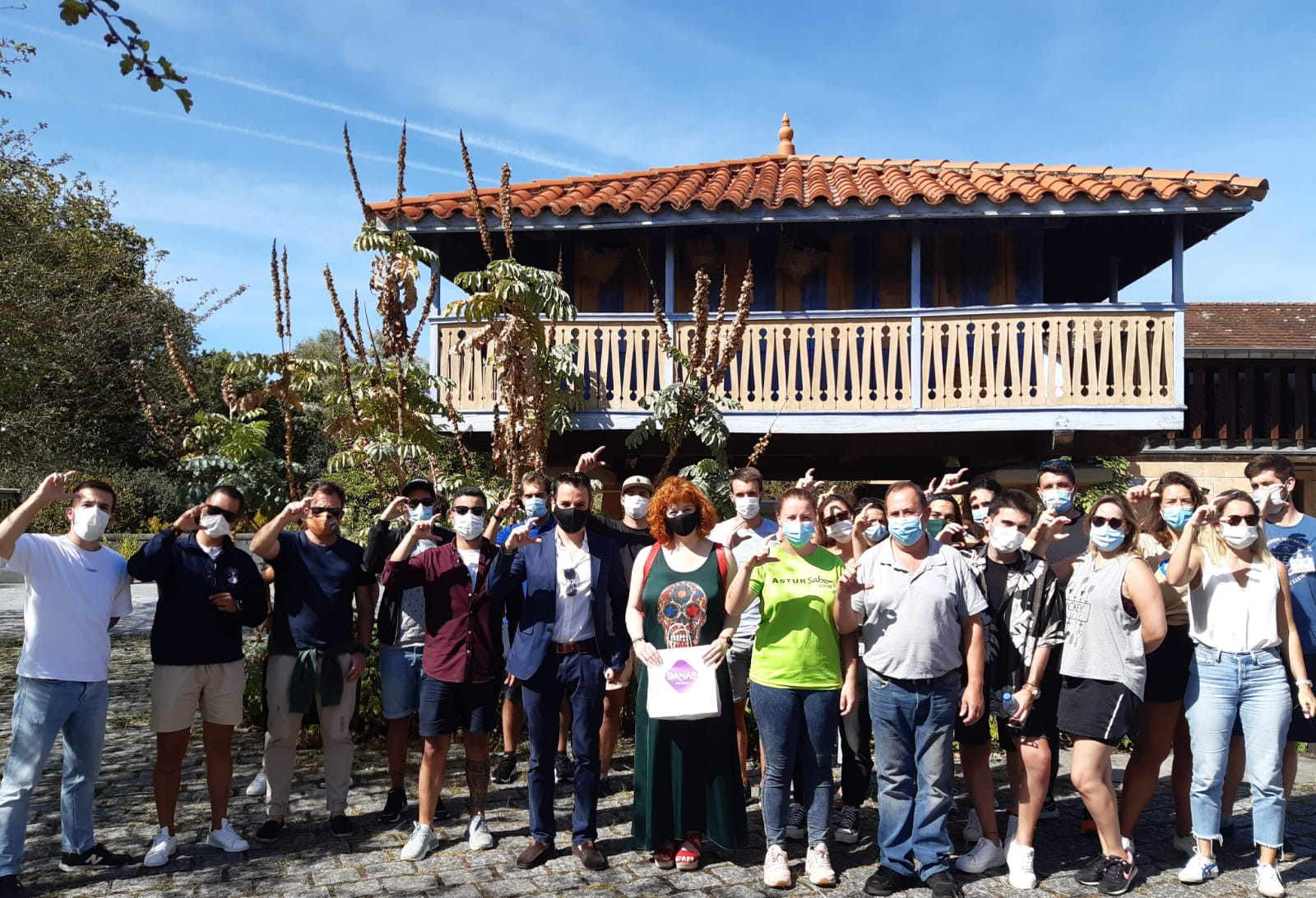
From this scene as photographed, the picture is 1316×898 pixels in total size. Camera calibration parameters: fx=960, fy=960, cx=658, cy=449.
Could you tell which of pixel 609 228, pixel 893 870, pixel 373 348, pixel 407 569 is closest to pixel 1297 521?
pixel 893 870

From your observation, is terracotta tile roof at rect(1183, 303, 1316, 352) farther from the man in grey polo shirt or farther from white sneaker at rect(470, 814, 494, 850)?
white sneaker at rect(470, 814, 494, 850)

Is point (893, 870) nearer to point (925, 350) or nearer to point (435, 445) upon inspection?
point (435, 445)

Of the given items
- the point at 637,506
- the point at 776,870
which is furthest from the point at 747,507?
the point at 776,870

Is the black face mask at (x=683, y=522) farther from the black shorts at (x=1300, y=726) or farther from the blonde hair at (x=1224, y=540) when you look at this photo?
the black shorts at (x=1300, y=726)

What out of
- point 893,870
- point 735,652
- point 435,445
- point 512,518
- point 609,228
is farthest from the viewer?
point 609,228

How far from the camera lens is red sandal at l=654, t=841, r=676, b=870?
4.68 metres

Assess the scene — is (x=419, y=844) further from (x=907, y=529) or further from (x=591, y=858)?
(x=907, y=529)

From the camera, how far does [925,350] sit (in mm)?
10164

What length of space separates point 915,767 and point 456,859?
2298 mm

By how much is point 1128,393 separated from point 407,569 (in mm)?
7836

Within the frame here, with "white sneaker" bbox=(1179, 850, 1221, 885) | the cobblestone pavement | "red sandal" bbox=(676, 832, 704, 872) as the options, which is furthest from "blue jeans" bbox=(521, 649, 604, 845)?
"white sneaker" bbox=(1179, 850, 1221, 885)

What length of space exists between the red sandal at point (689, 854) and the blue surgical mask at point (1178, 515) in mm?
2808

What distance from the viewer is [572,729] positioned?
4.73 meters

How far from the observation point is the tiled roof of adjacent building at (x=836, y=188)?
9.95m
